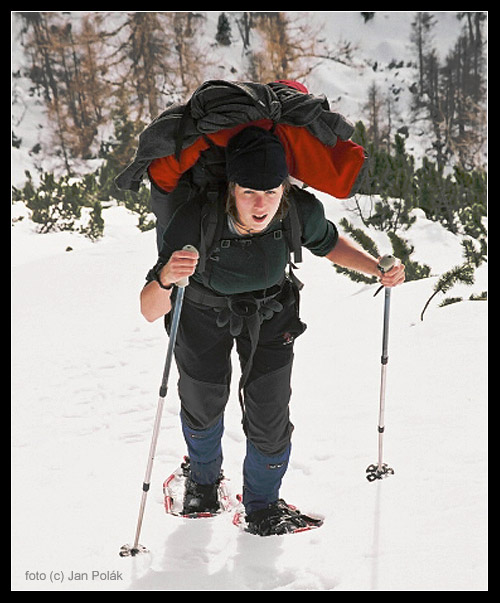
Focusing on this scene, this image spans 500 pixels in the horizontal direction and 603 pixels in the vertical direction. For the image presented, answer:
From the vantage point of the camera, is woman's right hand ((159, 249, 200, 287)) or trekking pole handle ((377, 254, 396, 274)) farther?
trekking pole handle ((377, 254, 396, 274))

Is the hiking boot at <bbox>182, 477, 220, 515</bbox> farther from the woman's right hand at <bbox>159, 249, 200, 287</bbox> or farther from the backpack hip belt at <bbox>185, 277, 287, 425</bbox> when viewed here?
the woman's right hand at <bbox>159, 249, 200, 287</bbox>

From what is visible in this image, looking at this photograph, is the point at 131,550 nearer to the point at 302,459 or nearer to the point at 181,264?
the point at 302,459

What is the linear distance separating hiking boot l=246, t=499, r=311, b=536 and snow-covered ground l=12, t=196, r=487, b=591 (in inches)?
2.4

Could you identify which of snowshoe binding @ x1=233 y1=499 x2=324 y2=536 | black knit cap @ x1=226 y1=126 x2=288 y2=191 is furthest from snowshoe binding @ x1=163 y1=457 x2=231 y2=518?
black knit cap @ x1=226 y1=126 x2=288 y2=191

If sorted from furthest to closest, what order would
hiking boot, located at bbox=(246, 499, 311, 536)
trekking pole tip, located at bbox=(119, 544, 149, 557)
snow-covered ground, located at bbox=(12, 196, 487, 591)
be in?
hiking boot, located at bbox=(246, 499, 311, 536)
trekking pole tip, located at bbox=(119, 544, 149, 557)
snow-covered ground, located at bbox=(12, 196, 487, 591)

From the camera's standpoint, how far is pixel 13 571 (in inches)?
99.5

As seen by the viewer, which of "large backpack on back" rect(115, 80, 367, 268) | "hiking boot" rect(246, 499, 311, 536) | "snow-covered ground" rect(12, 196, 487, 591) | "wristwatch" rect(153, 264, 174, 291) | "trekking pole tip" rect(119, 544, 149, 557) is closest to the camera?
"large backpack on back" rect(115, 80, 367, 268)

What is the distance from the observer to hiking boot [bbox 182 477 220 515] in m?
2.88

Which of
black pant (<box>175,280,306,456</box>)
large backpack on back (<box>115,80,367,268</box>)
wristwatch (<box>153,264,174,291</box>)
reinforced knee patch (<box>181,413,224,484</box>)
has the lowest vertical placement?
reinforced knee patch (<box>181,413,224,484</box>)

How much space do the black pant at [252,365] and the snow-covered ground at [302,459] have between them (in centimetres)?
54

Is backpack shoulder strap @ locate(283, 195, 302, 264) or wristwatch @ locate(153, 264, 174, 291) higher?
backpack shoulder strap @ locate(283, 195, 302, 264)

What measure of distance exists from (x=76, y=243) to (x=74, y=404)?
635cm

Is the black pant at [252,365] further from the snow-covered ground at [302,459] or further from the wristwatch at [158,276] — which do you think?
the snow-covered ground at [302,459]

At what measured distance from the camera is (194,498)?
2.91 metres
